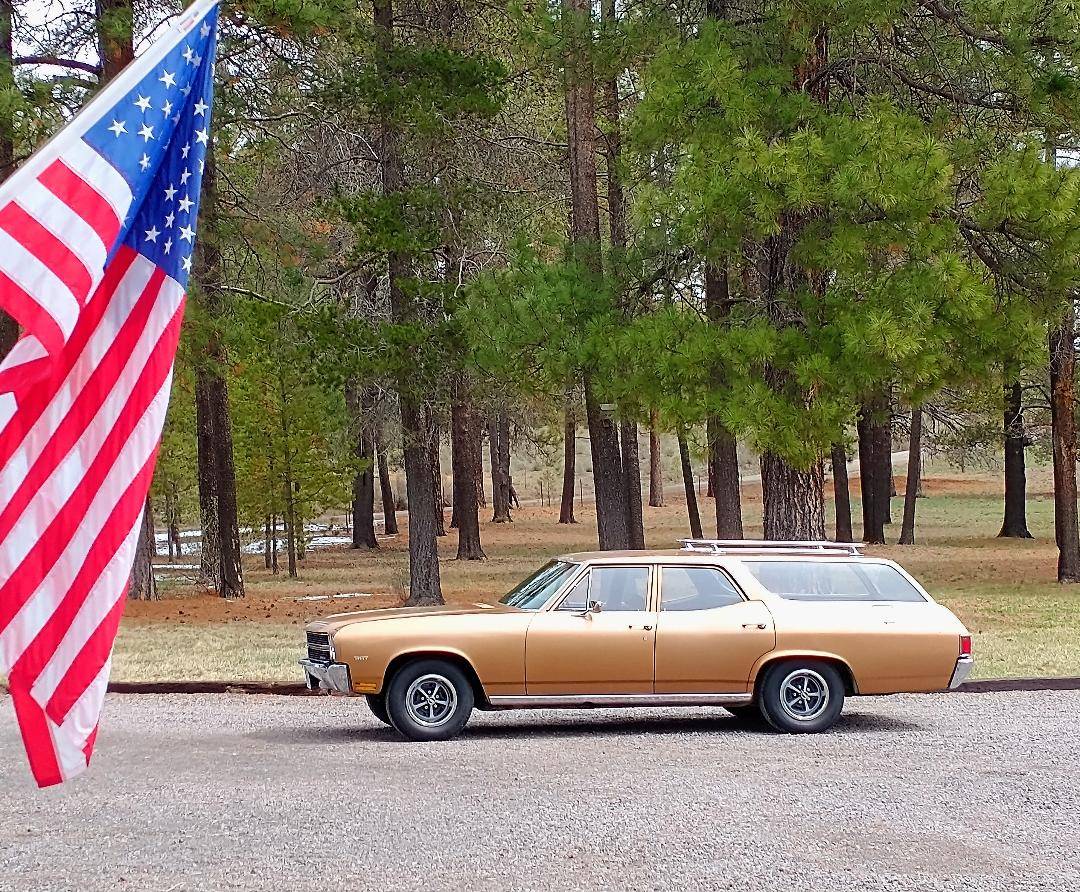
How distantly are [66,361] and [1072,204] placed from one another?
14558 mm

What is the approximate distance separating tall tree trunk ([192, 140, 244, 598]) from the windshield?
10858mm

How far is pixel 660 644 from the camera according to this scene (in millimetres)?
12133

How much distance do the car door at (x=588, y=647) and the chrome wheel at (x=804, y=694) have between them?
3.79 ft

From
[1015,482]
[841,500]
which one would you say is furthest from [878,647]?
[1015,482]

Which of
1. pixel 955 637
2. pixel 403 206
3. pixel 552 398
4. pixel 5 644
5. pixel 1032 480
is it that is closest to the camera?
pixel 5 644

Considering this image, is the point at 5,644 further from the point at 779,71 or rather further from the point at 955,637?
the point at 779,71

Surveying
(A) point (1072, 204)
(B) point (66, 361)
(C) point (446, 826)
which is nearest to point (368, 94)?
(A) point (1072, 204)

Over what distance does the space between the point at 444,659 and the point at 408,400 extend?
1054cm

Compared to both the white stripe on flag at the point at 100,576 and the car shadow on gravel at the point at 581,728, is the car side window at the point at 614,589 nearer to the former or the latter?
the car shadow on gravel at the point at 581,728

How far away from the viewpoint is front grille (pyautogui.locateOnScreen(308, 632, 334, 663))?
11.8 meters

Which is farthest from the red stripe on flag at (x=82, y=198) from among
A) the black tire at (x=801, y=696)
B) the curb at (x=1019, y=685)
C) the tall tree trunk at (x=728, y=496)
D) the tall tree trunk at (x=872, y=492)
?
the tall tree trunk at (x=872, y=492)

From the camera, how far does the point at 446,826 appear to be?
341 inches

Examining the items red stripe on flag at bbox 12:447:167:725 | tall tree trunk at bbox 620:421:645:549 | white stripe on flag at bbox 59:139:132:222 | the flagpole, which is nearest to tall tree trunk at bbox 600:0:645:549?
tall tree trunk at bbox 620:421:645:549

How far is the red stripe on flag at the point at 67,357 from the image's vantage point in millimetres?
5324
